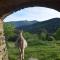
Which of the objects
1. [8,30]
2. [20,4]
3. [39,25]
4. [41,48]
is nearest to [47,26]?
[39,25]

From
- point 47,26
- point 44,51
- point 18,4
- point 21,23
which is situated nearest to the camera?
point 18,4

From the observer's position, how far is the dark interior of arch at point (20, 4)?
4.98 feet

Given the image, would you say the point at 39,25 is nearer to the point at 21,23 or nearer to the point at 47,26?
the point at 47,26

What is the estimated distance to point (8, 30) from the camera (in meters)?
2.24

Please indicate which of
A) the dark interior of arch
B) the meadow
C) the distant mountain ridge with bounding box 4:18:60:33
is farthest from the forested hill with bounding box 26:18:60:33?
the dark interior of arch

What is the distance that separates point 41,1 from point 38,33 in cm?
97

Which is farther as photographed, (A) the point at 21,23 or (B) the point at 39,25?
(B) the point at 39,25

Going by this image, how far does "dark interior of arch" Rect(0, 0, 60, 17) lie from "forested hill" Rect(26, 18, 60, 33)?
62 cm

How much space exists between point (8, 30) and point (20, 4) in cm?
73

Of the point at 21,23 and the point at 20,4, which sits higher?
the point at 20,4

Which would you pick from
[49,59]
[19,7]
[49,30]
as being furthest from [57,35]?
[19,7]

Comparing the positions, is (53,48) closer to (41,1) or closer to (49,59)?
(49,59)

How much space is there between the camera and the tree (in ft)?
7.04

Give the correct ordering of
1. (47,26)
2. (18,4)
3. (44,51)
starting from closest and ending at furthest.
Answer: (18,4), (47,26), (44,51)
